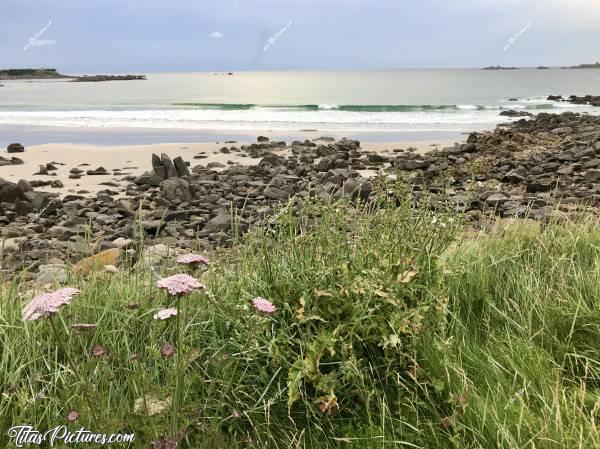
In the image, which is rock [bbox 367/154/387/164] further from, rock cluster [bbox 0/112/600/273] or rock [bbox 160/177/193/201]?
rock [bbox 160/177/193/201]

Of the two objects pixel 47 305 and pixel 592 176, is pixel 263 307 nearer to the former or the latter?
pixel 47 305

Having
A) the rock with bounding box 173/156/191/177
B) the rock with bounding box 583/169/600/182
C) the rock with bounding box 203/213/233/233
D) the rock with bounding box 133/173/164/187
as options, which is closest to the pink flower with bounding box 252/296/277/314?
the rock with bounding box 203/213/233/233

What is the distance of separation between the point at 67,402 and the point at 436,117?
1320 inches

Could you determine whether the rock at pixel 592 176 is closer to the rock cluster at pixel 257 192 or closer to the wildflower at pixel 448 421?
the rock cluster at pixel 257 192

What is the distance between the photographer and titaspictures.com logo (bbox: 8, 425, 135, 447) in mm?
2311

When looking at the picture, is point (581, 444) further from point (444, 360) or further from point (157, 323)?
point (157, 323)

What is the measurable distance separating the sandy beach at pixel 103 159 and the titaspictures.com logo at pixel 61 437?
35.7 ft

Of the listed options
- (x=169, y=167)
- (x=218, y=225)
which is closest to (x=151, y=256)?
(x=218, y=225)

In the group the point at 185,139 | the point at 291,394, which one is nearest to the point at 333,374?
the point at 291,394

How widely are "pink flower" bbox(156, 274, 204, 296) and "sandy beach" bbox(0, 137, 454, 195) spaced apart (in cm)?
1135

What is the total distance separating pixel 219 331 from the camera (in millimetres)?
3193

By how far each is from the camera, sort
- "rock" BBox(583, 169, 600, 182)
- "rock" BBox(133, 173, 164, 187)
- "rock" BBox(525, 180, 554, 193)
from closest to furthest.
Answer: "rock" BBox(525, 180, 554, 193)
"rock" BBox(583, 169, 600, 182)
"rock" BBox(133, 173, 164, 187)

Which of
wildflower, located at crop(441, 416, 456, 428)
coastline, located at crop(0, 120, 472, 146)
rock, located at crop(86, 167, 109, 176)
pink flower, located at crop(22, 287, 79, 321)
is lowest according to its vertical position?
coastline, located at crop(0, 120, 472, 146)

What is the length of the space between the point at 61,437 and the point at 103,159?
52.4ft
